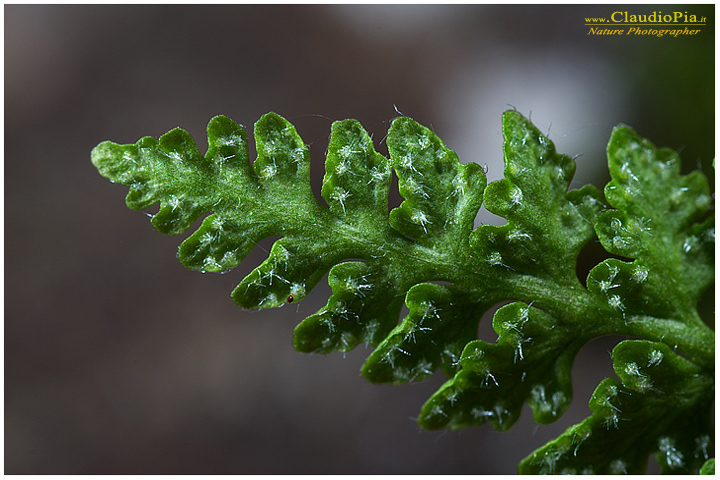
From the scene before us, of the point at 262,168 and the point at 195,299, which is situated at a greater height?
the point at 262,168

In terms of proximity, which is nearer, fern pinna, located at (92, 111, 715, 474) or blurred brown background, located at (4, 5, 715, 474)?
fern pinna, located at (92, 111, 715, 474)

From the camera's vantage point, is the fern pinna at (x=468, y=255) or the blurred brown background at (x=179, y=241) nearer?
the fern pinna at (x=468, y=255)

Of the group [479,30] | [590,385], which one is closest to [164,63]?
[479,30]

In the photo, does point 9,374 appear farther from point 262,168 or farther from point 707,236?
point 707,236

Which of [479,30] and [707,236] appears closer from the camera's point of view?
[707,236]
